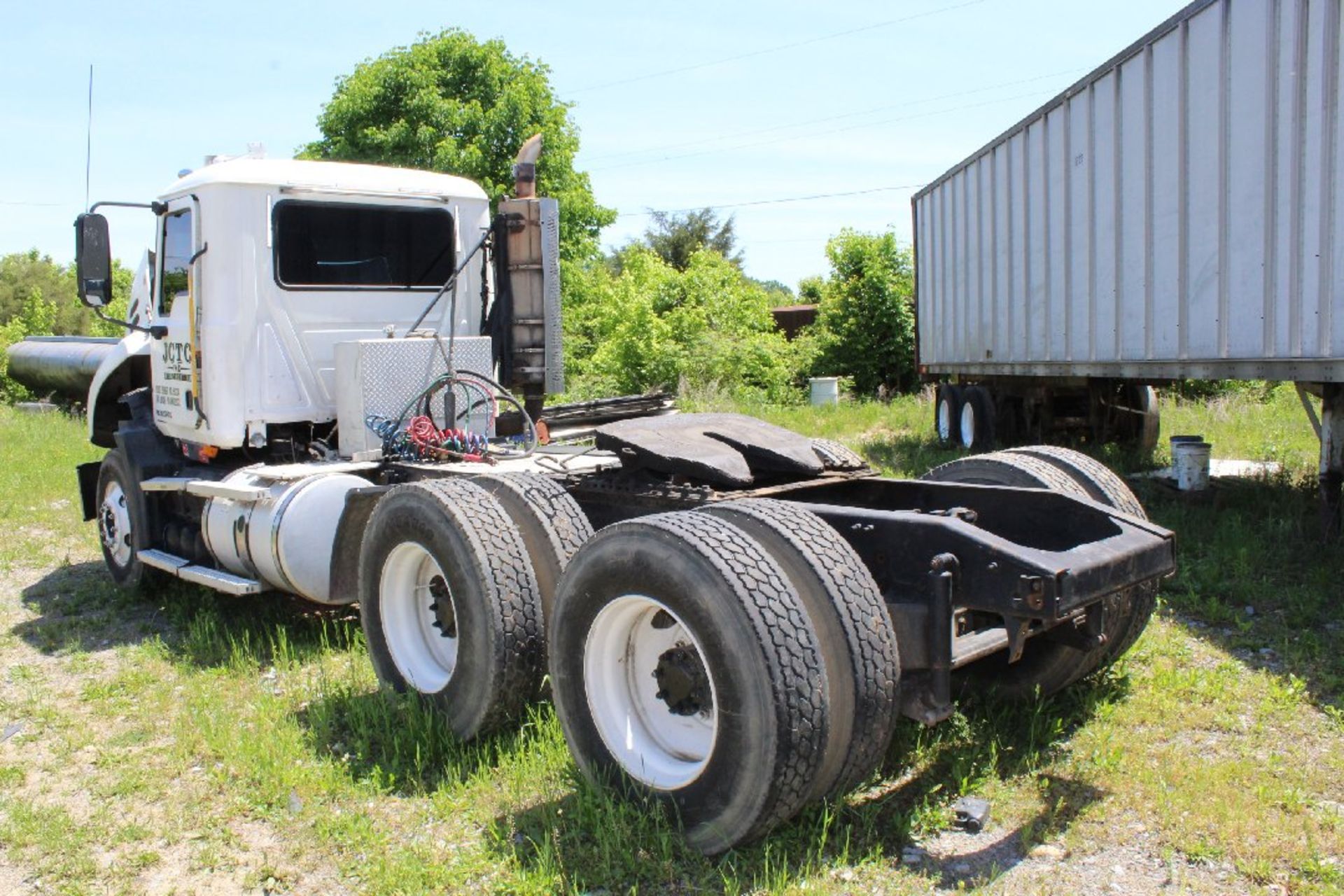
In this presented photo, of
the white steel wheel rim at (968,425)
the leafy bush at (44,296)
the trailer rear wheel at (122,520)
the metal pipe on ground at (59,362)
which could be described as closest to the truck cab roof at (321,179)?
the trailer rear wheel at (122,520)

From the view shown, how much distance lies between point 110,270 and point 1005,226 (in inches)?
337

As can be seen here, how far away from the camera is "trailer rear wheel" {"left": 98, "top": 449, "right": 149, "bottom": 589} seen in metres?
6.81

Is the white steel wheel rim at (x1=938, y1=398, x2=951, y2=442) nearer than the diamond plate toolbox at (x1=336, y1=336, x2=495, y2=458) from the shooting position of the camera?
No

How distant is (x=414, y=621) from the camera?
460cm

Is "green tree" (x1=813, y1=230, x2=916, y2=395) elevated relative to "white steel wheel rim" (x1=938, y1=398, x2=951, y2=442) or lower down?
elevated

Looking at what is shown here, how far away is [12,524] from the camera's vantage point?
392 inches

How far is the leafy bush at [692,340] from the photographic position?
76.4 feet

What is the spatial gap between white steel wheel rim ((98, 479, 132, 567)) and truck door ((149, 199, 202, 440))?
0.65 metres

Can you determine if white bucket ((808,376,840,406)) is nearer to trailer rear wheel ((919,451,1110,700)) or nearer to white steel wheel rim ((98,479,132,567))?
white steel wheel rim ((98,479,132,567))

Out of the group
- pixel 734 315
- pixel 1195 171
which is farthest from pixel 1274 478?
pixel 734 315

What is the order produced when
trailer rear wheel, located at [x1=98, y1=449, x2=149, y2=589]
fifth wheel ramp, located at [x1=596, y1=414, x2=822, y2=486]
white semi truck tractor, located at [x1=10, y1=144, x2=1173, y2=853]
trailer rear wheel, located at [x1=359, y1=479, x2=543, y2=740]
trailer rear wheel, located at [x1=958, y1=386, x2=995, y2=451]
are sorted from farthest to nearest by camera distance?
trailer rear wheel, located at [x1=958, y1=386, x2=995, y2=451], trailer rear wheel, located at [x1=98, y1=449, x2=149, y2=589], fifth wheel ramp, located at [x1=596, y1=414, x2=822, y2=486], trailer rear wheel, located at [x1=359, y1=479, x2=543, y2=740], white semi truck tractor, located at [x1=10, y1=144, x2=1173, y2=853]

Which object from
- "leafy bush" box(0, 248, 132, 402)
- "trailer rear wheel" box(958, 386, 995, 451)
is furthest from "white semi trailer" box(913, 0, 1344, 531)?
"leafy bush" box(0, 248, 132, 402)

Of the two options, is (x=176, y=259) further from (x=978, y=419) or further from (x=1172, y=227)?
(x=978, y=419)

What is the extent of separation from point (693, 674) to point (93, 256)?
4881 millimetres
